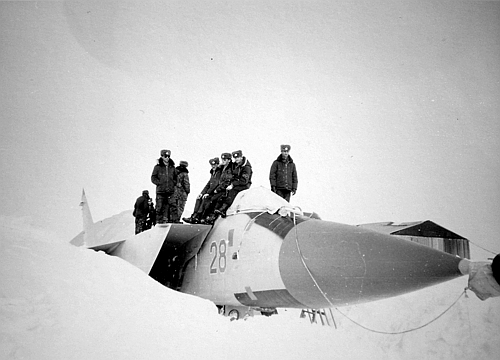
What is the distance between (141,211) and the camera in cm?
925

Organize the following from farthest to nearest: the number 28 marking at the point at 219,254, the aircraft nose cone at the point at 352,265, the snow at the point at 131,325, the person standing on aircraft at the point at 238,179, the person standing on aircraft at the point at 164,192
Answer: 1. the person standing on aircraft at the point at 164,192
2. the person standing on aircraft at the point at 238,179
3. the number 28 marking at the point at 219,254
4. the snow at the point at 131,325
5. the aircraft nose cone at the point at 352,265

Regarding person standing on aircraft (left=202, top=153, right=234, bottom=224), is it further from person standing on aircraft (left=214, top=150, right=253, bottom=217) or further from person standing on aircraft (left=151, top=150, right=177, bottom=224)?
person standing on aircraft (left=151, top=150, right=177, bottom=224)

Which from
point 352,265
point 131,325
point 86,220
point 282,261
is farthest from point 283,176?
→ point 86,220

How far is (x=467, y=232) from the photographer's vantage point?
947cm

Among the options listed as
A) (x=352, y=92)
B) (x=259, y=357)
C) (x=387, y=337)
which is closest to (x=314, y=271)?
(x=259, y=357)

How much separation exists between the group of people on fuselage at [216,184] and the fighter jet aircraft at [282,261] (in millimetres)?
526

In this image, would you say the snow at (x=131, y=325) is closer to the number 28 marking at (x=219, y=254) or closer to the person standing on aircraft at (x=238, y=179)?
the number 28 marking at (x=219, y=254)

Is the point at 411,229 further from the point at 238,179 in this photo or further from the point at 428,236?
the point at 238,179

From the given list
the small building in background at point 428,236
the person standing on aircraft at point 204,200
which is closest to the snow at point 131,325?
the small building in background at point 428,236

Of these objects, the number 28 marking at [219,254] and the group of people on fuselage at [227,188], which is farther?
the group of people on fuselage at [227,188]

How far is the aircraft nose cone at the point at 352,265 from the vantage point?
10.8 feet

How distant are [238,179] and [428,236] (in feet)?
9.27

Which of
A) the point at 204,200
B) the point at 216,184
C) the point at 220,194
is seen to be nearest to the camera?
the point at 220,194

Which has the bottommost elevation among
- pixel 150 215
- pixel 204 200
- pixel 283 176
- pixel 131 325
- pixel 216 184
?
pixel 131 325
